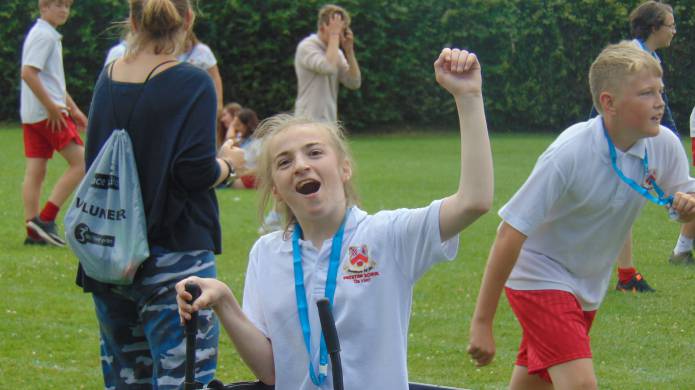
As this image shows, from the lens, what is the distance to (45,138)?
9.54 metres

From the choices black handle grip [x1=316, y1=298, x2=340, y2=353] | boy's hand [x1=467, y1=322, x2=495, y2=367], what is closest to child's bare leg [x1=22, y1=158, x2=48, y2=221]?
boy's hand [x1=467, y1=322, x2=495, y2=367]

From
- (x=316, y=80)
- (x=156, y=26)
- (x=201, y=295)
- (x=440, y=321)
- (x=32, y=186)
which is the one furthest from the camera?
(x=316, y=80)

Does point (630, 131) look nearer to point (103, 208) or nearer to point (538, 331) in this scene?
point (538, 331)

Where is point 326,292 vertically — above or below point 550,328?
above

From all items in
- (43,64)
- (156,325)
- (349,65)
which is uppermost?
(156,325)

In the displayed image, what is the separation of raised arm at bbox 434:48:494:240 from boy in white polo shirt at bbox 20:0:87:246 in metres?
6.83

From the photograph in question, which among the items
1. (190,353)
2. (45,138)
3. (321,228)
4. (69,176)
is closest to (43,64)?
(45,138)

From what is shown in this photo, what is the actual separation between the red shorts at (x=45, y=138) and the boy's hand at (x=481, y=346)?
612 cm

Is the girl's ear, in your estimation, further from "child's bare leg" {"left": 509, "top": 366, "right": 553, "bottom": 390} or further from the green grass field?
the green grass field

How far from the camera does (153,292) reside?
13.0ft

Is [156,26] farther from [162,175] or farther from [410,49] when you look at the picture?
[410,49]

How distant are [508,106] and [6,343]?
17.0 m

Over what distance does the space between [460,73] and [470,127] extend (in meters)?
0.14

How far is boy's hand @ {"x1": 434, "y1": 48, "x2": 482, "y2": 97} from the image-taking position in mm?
2896
